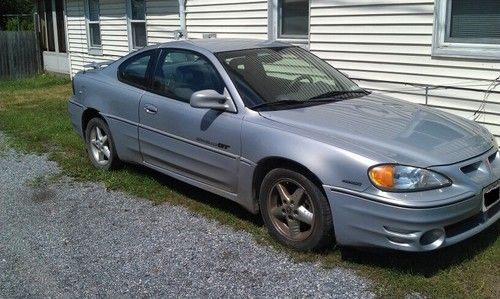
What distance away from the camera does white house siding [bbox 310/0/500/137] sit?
5934 mm

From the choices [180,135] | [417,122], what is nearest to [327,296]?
[417,122]

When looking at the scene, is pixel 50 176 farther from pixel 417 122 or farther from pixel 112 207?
pixel 417 122

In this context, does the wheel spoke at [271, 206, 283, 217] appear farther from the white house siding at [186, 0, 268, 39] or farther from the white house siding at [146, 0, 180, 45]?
the white house siding at [146, 0, 180, 45]

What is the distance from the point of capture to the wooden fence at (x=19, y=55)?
1750 cm

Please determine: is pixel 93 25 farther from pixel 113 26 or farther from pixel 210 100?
pixel 210 100

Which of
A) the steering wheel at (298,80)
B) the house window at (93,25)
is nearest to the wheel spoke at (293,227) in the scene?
the steering wheel at (298,80)

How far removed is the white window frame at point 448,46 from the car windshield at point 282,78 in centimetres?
156

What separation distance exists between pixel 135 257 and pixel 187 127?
1.20 metres

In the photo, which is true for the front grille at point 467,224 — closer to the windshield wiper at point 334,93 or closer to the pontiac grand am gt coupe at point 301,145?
the pontiac grand am gt coupe at point 301,145

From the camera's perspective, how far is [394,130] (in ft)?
12.9

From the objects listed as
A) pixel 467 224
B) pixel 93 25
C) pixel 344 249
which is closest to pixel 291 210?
pixel 344 249

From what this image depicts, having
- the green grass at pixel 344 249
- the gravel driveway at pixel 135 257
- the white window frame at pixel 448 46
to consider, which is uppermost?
the white window frame at pixel 448 46

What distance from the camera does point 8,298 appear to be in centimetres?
356

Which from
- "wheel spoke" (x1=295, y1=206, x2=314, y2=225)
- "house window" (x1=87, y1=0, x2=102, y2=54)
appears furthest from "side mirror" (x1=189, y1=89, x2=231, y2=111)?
"house window" (x1=87, y1=0, x2=102, y2=54)
